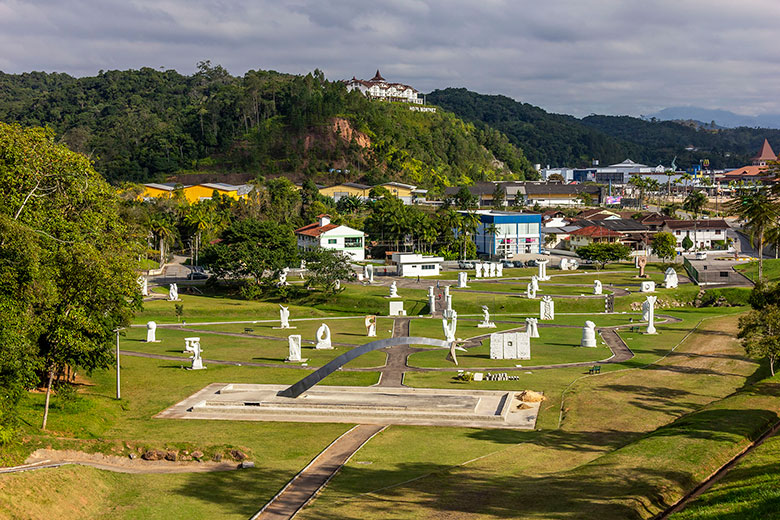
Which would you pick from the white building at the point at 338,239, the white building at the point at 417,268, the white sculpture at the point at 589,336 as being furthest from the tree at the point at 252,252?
the white sculpture at the point at 589,336

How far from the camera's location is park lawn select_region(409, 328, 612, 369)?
5462 centimetres

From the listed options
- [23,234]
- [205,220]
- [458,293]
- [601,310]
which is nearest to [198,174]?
[205,220]

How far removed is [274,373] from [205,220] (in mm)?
75510

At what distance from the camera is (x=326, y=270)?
290 feet

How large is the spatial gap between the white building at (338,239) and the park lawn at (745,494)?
94893 mm

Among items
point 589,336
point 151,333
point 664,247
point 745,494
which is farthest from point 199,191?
point 745,494

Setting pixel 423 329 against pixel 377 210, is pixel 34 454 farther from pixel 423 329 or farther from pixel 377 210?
pixel 377 210

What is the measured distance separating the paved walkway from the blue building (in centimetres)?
9673

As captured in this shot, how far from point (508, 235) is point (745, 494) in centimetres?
11285

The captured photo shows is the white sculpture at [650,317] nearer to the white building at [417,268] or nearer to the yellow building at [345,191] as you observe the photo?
the white building at [417,268]

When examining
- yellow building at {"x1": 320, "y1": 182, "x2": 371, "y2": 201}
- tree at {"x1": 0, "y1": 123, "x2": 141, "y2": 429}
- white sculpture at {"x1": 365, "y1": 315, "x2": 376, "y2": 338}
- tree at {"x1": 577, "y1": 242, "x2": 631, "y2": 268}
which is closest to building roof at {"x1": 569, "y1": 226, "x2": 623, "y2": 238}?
tree at {"x1": 577, "y1": 242, "x2": 631, "y2": 268}

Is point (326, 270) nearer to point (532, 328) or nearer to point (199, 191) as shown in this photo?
point (532, 328)

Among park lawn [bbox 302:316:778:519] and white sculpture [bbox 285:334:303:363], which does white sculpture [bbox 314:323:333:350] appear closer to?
white sculpture [bbox 285:334:303:363]

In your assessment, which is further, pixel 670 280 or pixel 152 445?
pixel 670 280
